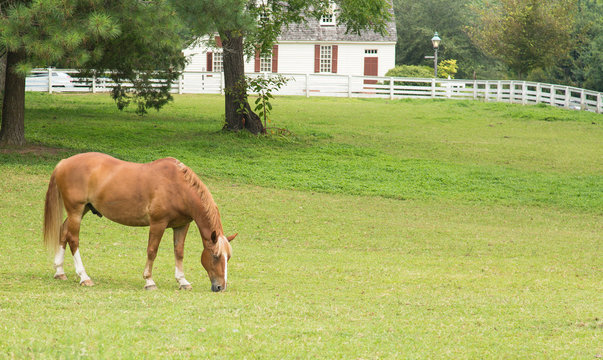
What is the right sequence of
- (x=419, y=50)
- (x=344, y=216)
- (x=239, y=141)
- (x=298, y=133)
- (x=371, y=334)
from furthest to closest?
(x=419, y=50)
(x=298, y=133)
(x=239, y=141)
(x=344, y=216)
(x=371, y=334)

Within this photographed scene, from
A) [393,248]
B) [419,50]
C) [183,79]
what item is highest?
[419,50]

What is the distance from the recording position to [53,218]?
8242 millimetres

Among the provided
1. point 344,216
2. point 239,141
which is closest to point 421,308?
point 344,216

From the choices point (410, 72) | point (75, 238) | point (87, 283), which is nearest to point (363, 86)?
point (410, 72)

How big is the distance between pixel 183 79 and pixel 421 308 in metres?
34.0

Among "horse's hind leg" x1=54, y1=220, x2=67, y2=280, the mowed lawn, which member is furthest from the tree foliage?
→ "horse's hind leg" x1=54, y1=220, x2=67, y2=280

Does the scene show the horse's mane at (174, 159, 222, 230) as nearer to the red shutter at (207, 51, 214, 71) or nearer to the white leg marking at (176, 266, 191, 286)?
the white leg marking at (176, 266, 191, 286)

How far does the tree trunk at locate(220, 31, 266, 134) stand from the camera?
2311cm

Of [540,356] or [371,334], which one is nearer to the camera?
[540,356]

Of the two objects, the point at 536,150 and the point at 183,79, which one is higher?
the point at 183,79

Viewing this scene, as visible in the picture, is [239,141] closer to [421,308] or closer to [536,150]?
[536,150]

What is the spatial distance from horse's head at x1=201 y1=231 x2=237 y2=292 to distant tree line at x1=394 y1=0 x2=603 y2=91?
119 ft

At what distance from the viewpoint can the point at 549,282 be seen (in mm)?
9602

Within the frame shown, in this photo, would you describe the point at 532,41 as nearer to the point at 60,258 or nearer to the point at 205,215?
the point at 205,215
